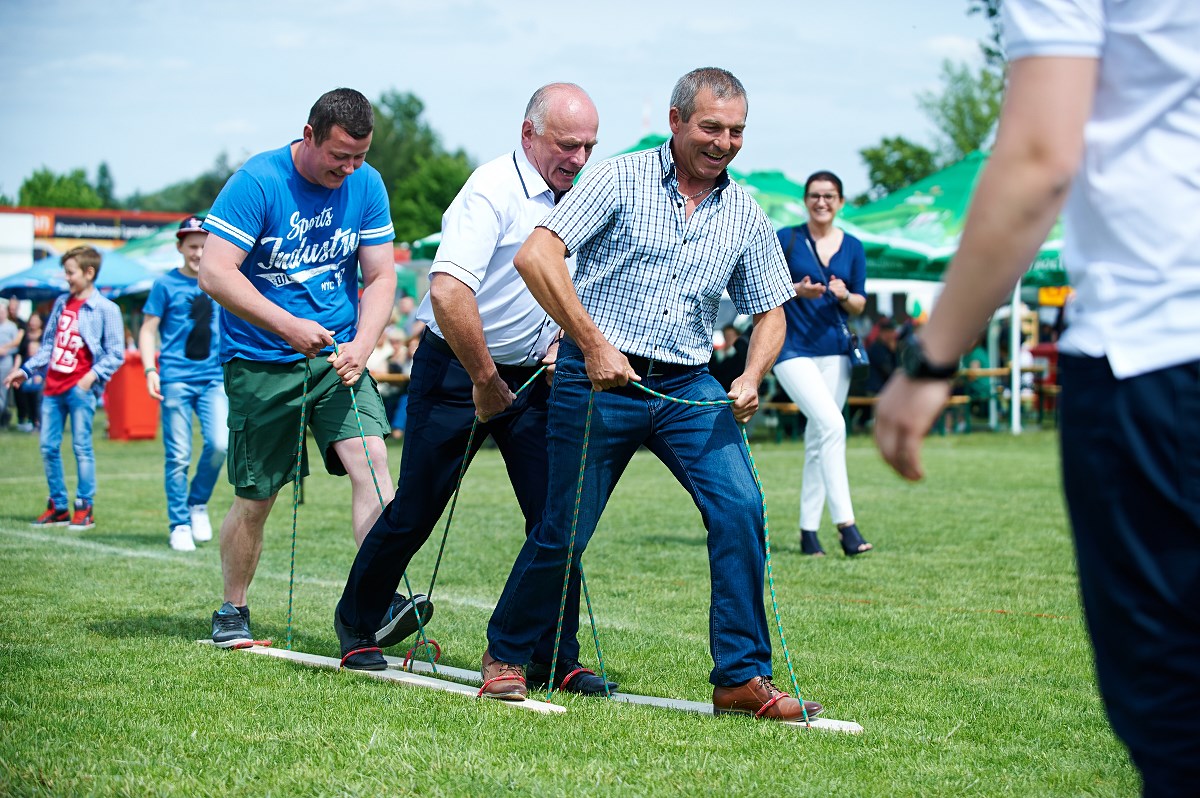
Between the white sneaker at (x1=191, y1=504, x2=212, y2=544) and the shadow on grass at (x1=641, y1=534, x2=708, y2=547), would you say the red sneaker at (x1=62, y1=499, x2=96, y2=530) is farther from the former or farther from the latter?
the shadow on grass at (x1=641, y1=534, x2=708, y2=547)

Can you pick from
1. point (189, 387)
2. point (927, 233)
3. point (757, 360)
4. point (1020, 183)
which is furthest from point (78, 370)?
point (927, 233)

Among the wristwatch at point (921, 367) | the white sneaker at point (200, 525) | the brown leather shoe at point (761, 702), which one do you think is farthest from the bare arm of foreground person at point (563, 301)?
the white sneaker at point (200, 525)

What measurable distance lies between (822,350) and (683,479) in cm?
426

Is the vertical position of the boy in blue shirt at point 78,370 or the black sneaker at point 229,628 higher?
→ the boy in blue shirt at point 78,370

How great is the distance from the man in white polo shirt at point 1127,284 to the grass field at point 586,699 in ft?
5.70

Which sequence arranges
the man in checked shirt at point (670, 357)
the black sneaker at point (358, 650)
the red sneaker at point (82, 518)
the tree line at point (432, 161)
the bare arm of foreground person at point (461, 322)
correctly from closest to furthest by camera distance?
1. the man in checked shirt at point (670, 357)
2. the bare arm of foreground person at point (461, 322)
3. the black sneaker at point (358, 650)
4. the red sneaker at point (82, 518)
5. the tree line at point (432, 161)

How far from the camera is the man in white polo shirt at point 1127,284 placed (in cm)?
193

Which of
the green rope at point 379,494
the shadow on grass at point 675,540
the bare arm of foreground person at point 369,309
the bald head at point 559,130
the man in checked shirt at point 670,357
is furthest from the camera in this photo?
the shadow on grass at point 675,540

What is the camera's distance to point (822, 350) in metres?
8.63

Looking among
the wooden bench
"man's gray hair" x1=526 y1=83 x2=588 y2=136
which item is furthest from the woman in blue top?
the wooden bench

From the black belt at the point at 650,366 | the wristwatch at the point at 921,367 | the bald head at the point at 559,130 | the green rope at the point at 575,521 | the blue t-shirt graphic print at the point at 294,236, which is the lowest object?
the green rope at the point at 575,521

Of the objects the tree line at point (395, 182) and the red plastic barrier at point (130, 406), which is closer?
the red plastic barrier at point (130, 406)

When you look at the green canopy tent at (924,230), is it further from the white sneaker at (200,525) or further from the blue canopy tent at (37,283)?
the blue canopy tent at (37,283)

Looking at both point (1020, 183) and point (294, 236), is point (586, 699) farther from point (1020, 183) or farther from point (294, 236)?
point (1020, 183)
